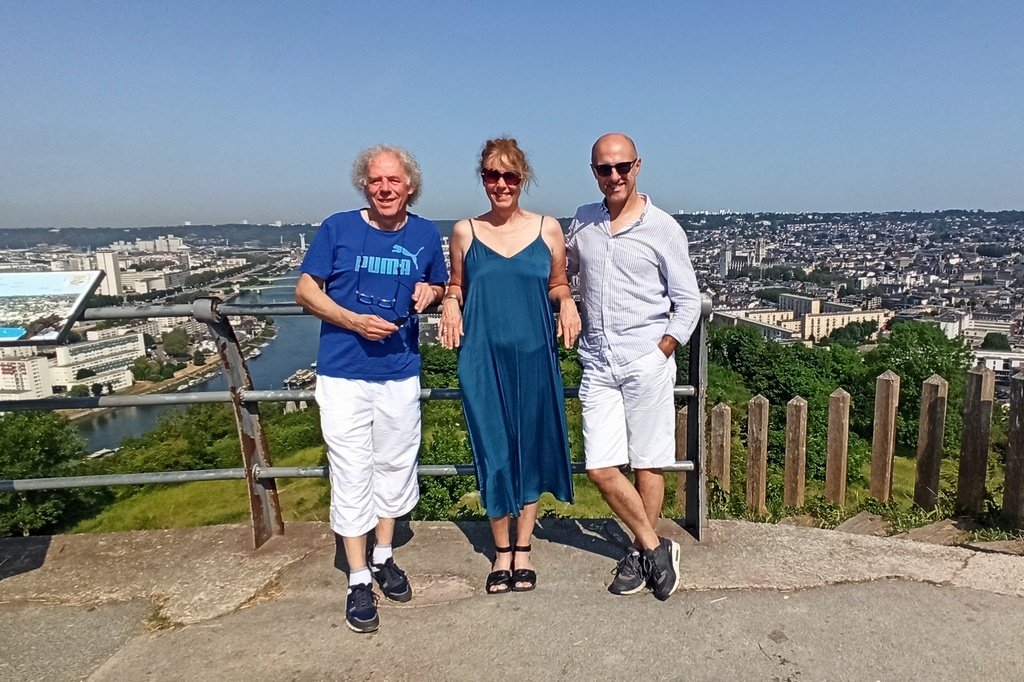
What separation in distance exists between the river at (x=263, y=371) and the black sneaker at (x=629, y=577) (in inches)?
62.9

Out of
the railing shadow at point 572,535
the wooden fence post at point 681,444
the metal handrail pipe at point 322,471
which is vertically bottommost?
the wooden fence post at point 681,444

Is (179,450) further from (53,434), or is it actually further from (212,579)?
(212,579)

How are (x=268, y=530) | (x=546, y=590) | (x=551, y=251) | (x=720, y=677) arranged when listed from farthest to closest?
(x=268, y=530), (x=546, y=590), (x=551, y=251), (x=720, y=677)

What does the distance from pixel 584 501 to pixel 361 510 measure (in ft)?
33.4

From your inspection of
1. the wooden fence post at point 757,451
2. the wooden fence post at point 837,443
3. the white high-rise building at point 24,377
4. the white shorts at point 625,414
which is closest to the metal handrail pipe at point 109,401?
the white high-rise building at point 24,377

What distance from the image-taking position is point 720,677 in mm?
2229

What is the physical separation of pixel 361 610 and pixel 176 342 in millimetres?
2741

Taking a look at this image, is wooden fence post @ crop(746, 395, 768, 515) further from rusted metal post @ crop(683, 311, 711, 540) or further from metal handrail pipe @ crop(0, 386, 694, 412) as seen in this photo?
metal handrail pipe @ crop(0, 386, 694, 412)

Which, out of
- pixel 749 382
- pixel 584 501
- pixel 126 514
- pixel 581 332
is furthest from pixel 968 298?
pixel 581 332

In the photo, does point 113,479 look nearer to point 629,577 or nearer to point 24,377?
point 24,377

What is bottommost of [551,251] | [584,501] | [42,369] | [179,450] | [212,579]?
[179,450]

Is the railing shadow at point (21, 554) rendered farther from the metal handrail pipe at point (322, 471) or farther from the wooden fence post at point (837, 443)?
the wooden fence post at point (837, 443)

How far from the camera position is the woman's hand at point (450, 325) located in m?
2.57

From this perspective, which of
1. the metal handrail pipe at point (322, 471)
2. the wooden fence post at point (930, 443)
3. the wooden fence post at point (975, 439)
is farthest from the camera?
the wooden fence post at point (930, 443)
